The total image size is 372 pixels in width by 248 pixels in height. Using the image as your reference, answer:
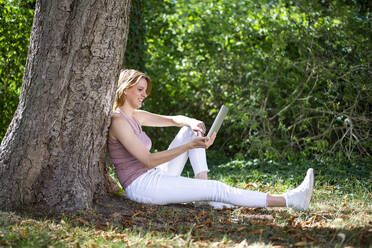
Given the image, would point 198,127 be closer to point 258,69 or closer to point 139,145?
point 139,145

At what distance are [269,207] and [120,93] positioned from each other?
1691 mm

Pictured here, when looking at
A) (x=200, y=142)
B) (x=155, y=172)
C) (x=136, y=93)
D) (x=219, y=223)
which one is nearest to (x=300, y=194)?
(x=219, y=223)

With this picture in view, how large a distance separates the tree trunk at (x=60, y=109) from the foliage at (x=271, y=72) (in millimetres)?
3690

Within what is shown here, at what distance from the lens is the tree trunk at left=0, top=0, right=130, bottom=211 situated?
3324mm

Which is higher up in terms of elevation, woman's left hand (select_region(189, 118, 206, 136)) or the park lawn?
woman's left hand (select_region(189, 118, 206, 136))

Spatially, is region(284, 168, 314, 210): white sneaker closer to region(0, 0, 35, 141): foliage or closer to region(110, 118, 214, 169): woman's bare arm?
region(110, 118, 214, 169): woman's bare arm

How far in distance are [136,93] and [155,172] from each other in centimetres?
73

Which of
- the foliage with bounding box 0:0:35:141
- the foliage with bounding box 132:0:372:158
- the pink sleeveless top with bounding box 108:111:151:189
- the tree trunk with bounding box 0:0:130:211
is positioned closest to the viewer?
the tree trunk with bounding box 0:0:130:211

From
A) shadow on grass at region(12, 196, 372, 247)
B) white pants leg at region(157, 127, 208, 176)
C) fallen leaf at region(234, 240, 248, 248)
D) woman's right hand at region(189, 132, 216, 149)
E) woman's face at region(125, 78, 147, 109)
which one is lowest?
shadow on grass at region(12, 196, 372, 247)

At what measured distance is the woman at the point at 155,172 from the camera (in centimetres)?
361

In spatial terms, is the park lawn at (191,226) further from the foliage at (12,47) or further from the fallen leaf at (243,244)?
the foliage at (12,47)

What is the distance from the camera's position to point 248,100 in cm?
711

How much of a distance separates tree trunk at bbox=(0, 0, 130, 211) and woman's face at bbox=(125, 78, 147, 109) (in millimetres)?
372

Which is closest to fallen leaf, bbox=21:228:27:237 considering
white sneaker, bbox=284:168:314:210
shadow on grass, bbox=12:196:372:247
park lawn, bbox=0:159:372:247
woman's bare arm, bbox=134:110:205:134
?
park lawn, bbox=0:159:372:247
